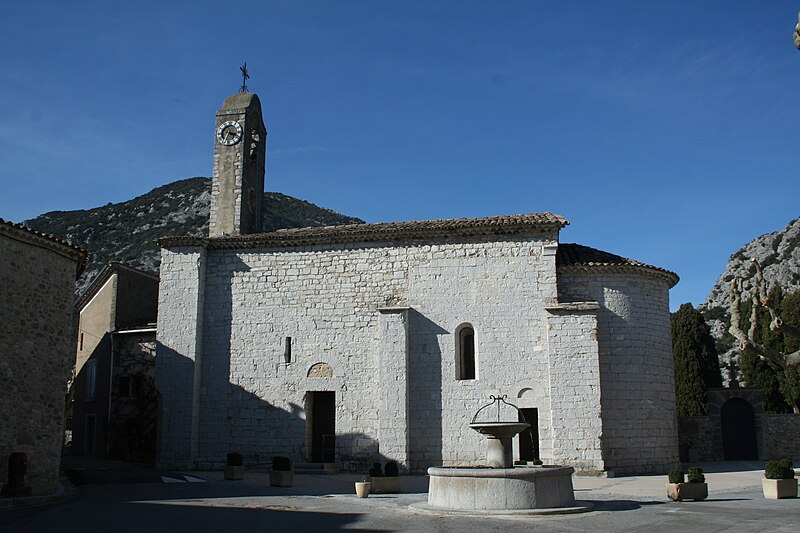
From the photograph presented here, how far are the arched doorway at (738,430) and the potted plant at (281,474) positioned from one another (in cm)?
1986

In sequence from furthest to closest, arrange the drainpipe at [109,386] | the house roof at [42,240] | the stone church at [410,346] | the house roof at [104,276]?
the house roof at [104,276]
the drainpipe at [109,386]
the stone church at [410,346]
the house roof at [42,240]

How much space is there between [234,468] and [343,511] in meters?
8.25

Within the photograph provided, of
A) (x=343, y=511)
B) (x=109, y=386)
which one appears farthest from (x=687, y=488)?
(x=109, y=386)

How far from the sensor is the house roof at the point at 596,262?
2305 cm

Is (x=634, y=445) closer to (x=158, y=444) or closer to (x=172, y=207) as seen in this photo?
(x=158, y=444)

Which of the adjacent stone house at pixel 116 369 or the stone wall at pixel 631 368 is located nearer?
the stone wall at pixel 631 368

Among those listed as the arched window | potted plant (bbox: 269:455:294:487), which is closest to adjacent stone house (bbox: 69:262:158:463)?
potted plant (bbox: 269:455:294:487)

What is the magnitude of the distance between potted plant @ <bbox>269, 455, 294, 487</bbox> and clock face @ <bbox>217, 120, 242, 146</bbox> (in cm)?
→ 1364

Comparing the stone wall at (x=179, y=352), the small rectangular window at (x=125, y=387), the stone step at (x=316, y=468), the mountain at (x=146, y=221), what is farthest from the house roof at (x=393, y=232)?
the mountain at (x=146, y=221)

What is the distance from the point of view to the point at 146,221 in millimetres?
62906

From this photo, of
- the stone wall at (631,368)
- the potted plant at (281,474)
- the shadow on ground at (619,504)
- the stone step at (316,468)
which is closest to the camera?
the shadow on ground at (619,504)

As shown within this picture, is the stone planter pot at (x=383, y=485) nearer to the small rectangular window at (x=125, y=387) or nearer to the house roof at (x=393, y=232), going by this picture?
the house roof at (x=393, y=232)

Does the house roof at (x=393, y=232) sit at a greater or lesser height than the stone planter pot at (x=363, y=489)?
greater

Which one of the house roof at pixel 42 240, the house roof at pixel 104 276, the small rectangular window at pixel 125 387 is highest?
the house roof at pixel 104 276
